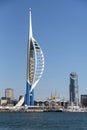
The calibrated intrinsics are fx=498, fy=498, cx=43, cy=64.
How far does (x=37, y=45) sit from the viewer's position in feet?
330

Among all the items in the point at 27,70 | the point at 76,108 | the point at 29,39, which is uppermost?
the point at 29,39

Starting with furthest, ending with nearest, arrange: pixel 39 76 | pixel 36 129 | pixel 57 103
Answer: pixel 57 103 → pixel 39 76 → pixel 36 129

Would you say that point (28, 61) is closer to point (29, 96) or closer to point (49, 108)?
point (29, 96)

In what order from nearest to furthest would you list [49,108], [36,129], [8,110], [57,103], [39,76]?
1. [36,129]
2. [39,76]
3. [8,110]
4. [49,108]
5. [57,103]

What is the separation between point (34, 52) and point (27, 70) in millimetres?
3890

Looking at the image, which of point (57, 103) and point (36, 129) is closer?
point (36, 129)

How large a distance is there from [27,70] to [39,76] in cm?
342

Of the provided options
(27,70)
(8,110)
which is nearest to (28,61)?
(27,70)

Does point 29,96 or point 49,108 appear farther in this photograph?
point 49,108

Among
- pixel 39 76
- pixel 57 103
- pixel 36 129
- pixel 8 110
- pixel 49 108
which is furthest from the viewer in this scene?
pixel 57 103

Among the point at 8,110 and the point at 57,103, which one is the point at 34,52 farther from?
the point at 57,103

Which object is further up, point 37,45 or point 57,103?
point 37,45

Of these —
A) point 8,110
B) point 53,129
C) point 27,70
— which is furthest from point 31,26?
point 53,129

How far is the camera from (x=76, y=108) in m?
143
